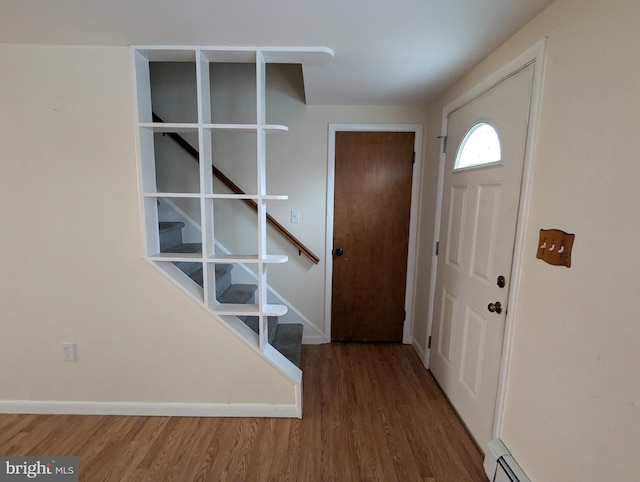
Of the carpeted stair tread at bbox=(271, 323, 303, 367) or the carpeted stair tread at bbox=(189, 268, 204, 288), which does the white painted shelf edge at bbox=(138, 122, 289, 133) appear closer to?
the carpeted stair tread at bbox=(189, 268, 204, 288)

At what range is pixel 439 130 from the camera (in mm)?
2127

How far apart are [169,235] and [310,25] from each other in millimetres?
1608

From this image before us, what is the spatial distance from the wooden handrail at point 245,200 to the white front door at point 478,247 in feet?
3.54

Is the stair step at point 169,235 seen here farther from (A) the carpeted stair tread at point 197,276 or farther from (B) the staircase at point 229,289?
(A) the carpeted stair tread at point 197,276

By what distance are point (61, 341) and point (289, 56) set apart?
2082 mm

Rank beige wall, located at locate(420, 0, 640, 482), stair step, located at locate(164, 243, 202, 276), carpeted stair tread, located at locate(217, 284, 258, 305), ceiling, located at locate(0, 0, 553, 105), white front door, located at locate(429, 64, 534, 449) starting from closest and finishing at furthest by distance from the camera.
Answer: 1. beige wall, located at locate(420, 0, 640, 482)
2. ceiling, located at locate(0, 0, 553, 105)
3. white front door, located at locate(429, 64, 534, 449)
4. stair step, located at locate(164, 243, 202, 276)
5. carpeted stair tread, located at locate(217, 284, 258, 305)

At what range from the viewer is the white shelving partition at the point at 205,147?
1494 mm

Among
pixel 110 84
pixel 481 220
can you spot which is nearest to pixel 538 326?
pixel 481 220

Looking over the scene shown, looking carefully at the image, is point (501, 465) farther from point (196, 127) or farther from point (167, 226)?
point (167, 226)

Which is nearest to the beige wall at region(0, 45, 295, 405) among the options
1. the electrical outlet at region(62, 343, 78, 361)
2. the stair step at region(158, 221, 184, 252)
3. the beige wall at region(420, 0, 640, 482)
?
the electrical outlet at region(62, 343, 78, 361)

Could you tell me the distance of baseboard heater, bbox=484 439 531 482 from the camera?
119 centimetres

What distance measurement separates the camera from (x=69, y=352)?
167 centimetres

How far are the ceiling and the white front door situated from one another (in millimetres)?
285

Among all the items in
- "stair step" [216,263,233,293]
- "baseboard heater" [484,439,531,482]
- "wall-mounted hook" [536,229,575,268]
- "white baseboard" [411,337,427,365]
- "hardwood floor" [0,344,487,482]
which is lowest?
"hardwood floor" [0,344,487,482]
